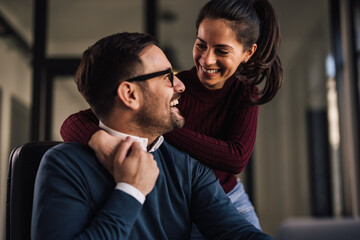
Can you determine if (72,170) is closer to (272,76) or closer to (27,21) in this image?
(272,76)

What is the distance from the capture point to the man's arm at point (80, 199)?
98 cm

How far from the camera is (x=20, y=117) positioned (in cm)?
436

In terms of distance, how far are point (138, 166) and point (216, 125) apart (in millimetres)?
624

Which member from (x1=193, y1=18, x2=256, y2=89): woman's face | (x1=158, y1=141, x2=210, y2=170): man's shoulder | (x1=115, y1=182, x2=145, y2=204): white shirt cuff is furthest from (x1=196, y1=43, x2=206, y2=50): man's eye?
(x1=115, y1=182, x2=145, y2=204): white shirt cuff

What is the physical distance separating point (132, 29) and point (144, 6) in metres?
0.31

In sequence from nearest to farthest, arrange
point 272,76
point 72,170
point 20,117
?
point 72,170
point 272,76
point 20,117

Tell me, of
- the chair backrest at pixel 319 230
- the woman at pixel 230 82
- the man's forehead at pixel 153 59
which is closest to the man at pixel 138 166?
the man's forehead at pixel 153 59

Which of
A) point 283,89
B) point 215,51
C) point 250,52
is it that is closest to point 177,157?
point 215,51

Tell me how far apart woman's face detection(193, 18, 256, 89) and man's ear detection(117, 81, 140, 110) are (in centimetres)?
37

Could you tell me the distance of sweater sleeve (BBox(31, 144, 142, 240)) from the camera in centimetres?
98

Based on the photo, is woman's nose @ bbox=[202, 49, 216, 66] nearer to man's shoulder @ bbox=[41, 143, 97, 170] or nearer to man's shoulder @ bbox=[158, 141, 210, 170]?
man's shoulder @ bbox=[158, 141, 210, 170]

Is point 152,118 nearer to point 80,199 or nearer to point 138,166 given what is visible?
point 138,166

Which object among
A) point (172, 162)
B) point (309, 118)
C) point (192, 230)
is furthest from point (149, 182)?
point (309, 118)

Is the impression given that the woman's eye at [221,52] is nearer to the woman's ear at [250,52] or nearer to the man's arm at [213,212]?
the woman's ear at [250,52]
